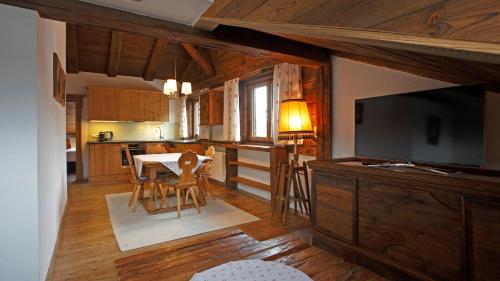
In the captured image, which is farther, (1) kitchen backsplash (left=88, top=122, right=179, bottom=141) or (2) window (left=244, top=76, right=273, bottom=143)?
(1) kitchen backsplash (left=88, top=122, right=179, bottom=141)

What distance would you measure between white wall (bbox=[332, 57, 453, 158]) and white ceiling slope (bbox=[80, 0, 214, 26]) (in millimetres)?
1703

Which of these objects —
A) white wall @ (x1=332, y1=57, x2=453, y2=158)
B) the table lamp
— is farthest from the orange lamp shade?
white wall @ (x1=332, y1=57, x2=453, y2=158)

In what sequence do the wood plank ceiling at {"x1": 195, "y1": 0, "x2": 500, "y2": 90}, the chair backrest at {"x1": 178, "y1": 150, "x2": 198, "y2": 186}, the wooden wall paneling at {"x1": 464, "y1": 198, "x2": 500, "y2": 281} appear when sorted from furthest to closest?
1. the chair backrest at {"x1": 178, "y1": 150, "x2": 198, "y2": 186}
2. the wooden wall paneling at {"x1": 464, "y1": 198, "x2": 500, "y2": 281}
3. the wood plank ceiling at {"x1": 195, "y1": 0, "x2": 500, "y2": 90}

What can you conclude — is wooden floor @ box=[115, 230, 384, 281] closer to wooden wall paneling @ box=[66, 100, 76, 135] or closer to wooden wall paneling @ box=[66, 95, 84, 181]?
wooden wall paneling @ box=[66, 95, 84, 181]

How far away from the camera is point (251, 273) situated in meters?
1.62

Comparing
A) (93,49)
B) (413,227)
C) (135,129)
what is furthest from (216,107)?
(413,227)

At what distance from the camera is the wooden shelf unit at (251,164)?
3.81 metres

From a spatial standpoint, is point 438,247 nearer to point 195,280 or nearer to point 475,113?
point 475,113

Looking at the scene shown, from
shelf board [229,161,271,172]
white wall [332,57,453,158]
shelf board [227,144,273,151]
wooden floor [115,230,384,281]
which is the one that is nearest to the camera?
wooden floor [115,230,384,281]

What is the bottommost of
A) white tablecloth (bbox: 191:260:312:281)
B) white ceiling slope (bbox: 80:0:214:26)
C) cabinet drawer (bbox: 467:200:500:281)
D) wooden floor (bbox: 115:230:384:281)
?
wooden floor (bbox: 115:230:384:281)

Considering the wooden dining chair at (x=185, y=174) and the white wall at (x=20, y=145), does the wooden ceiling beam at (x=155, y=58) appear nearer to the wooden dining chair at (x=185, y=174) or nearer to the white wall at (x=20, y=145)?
the wooden dining chair at (x=185, y=174)

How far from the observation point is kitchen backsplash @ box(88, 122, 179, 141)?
635 cm

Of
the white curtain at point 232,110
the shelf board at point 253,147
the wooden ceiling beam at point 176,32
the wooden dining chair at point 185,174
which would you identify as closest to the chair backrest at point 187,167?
the wooden dining chair at point 185,174

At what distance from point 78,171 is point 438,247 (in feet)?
21.9
